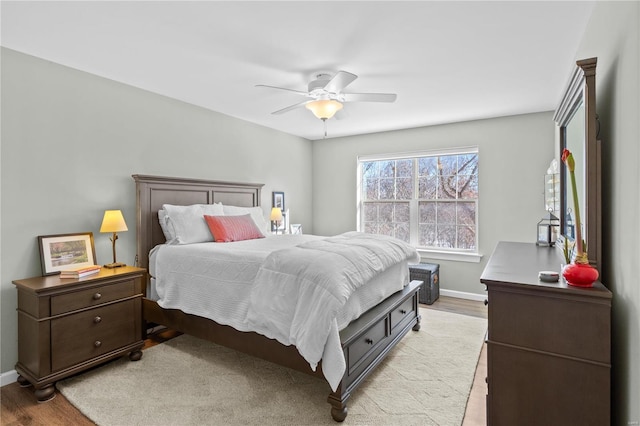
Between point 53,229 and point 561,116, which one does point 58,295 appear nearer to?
point 53,229

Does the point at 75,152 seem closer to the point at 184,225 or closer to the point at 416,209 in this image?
the point at 184,225

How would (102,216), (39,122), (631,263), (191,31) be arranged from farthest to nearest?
(102,216) < (39,122) < (191,31) < (631,263)

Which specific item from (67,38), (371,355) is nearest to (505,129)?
(371,355)

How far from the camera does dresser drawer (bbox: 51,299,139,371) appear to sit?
2371 millimetres

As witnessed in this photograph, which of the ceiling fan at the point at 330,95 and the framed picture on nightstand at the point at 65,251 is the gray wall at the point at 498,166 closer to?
the ceiling fan at the point at 330,95

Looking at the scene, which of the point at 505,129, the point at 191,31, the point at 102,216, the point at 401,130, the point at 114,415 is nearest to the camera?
the point at 114,415

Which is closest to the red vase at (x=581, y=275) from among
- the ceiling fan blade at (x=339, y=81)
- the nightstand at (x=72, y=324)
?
the ceiling fan blade at (x=339, y=81)

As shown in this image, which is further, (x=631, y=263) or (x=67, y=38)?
(x=67, y=38)

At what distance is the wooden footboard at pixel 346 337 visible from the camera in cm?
211

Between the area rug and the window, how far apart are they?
2.12 metres

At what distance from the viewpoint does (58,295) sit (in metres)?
2.37

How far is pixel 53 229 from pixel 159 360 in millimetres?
1409

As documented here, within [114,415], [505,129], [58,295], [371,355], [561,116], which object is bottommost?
[114,415]

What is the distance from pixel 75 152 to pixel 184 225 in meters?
1.10
